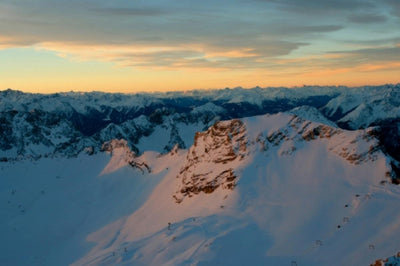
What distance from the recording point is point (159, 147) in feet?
652

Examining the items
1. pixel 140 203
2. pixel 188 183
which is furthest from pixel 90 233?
pixel 188 183

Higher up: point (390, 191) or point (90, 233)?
point (390, 191)

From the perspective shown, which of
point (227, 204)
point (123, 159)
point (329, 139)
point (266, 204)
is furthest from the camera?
point (123, 159)

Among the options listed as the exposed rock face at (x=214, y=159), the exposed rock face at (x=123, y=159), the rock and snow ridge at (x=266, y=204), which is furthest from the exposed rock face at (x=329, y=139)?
the exposed rock face at (x=123, y=159)

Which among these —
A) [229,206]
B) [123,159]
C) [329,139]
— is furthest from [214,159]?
[123,159]

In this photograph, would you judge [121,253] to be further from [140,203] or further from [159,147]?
[159,147]

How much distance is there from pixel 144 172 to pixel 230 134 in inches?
955

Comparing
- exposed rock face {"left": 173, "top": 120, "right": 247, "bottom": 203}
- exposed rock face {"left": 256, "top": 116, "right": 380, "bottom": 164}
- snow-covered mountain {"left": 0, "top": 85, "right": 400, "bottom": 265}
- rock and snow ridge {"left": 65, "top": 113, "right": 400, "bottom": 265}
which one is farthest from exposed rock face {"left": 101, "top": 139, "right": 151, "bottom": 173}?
exposed rock face {"left": 256, "top": 116, "right": 380, "bottom": 164}

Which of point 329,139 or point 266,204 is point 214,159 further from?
point 266,204

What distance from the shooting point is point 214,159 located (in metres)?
55.9

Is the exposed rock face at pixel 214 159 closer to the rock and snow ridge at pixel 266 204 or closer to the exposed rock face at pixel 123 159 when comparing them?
the rock and snow ridge at pixel 266 204

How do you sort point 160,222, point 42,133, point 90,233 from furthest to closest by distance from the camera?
point 42,133 → point 90,233 → point 160,222

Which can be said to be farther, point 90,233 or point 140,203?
point 140,203

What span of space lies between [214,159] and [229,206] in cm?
1688
